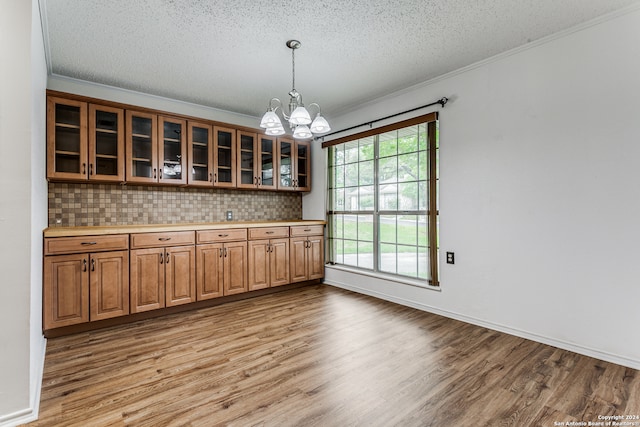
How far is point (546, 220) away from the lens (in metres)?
2.61

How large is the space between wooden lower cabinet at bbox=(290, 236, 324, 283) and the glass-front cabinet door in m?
0.90

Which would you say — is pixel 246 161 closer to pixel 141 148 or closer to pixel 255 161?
pixel 255 161

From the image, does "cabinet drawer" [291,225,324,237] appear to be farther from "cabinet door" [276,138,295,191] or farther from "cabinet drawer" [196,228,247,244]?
"cabinet drawer" [196,228,247,244]

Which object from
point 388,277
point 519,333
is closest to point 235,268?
point 388,277

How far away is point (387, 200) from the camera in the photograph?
3930 mm

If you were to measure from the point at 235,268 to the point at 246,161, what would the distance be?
1.51 metres

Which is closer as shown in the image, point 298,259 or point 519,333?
point 519,333

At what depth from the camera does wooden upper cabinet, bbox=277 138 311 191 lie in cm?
467

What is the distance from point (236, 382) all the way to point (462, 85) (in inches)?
132

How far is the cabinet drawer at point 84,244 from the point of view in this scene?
2685mm

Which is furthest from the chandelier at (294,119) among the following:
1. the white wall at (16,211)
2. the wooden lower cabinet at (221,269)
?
the wooden lower cabinet at (221,269)

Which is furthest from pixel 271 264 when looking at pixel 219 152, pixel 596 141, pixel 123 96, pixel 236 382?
pixel 596 141

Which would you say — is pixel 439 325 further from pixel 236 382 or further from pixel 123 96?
pixel 123 96

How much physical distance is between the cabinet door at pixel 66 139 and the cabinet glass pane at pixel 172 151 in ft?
2.50
